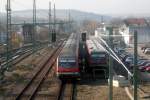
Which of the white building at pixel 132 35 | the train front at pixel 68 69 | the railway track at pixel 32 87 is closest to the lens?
the white building at pixel 132 35

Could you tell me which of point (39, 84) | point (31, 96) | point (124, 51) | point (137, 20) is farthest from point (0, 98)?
point (137, 20)

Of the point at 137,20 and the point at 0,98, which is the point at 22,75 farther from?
the point at 137,20

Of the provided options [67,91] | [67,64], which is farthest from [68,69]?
[67,91]

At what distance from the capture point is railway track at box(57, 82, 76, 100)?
20.0m

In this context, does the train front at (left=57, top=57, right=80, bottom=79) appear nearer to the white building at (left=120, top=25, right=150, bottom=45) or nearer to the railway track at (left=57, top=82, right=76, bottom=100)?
the railway track at (left=57, top=82, right=76, bottom=100)

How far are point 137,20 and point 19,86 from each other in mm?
62507

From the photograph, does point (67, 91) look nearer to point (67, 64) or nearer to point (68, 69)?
point (68, 69)

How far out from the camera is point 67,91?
72.2 feet

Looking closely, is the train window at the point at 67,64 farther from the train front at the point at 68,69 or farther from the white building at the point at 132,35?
the white building at the point at 132,35

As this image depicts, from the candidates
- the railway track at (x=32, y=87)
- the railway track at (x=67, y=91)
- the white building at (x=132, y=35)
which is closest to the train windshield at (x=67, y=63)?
the railway track at (x=67, y=91)

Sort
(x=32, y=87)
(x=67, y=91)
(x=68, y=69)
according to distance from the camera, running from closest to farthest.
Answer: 1. (x=67, y=91)
2. (x=32, y=87)
3. (x=68, y=69)

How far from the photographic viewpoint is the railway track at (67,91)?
20014 millimetres

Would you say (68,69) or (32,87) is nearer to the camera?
(32,87)

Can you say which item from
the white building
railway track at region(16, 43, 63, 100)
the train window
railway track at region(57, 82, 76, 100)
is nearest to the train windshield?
the train window
